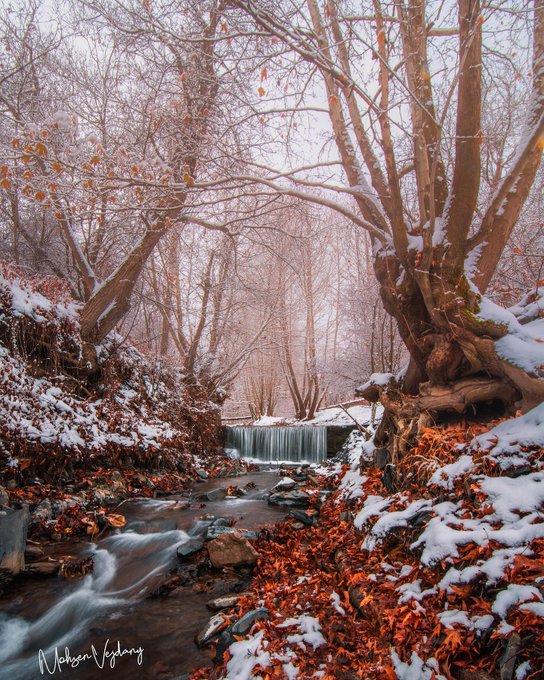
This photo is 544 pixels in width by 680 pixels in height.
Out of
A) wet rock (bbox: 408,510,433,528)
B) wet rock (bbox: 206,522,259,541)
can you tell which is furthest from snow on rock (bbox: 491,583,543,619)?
wet rock (bbox: 206,522,259,541)

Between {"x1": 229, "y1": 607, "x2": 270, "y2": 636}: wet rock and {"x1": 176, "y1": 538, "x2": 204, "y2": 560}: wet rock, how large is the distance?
1693 mm

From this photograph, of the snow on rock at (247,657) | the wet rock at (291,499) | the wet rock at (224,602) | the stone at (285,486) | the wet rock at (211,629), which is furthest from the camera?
the stone at (285,486)

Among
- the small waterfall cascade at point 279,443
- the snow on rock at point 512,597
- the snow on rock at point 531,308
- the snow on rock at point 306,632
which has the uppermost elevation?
the snow on rock at point 531,308

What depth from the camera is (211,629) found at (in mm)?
2906

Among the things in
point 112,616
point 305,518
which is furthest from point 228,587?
point 305,518

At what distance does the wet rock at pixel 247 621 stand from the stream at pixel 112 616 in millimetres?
249

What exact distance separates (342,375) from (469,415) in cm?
909

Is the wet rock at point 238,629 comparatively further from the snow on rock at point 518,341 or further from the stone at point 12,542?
the snow on rock at point 518,341

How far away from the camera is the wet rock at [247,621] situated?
9.10ft

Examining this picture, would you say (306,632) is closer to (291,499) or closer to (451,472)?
(451,472)

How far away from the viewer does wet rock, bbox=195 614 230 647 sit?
2.85m

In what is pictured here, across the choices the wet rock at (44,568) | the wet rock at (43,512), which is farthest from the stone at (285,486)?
the wet rock at (44,568)

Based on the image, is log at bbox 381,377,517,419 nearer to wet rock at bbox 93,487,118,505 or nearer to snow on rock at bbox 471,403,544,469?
snow on rock at bbox 471,403,544,469

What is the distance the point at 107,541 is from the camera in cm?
476
